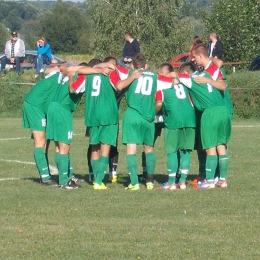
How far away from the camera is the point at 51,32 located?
91.2m

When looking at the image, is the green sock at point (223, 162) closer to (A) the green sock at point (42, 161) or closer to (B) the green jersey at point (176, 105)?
Answer: (B) the green jersey at point (176, 105)

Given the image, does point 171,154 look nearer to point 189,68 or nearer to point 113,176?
point 189,68

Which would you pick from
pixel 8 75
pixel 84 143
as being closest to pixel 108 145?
pixel 84 143

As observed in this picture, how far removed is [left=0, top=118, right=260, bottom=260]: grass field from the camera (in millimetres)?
7613

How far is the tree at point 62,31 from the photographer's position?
9156 centimetres

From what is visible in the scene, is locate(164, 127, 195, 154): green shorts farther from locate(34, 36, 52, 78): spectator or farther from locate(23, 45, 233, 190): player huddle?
locate(34, 36, 52, 78): spectator

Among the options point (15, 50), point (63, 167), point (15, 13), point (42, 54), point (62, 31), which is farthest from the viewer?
point (15, 13)

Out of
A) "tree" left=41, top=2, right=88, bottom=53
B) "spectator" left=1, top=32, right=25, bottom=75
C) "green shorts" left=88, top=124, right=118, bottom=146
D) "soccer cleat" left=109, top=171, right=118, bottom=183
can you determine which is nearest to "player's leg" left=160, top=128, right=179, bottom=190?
"green shorts" left=88, top=124, right=118, bottom=146

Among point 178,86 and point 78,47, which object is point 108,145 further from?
point 78,47

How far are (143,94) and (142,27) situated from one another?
141 feet

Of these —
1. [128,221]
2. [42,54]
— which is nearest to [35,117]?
[128,221]

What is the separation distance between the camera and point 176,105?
10992mm

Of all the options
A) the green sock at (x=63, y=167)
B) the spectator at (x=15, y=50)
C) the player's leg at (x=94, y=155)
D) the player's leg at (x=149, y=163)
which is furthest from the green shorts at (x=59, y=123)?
the spectator at (x=15, y=50)

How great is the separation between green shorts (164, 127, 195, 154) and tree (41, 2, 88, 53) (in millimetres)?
81063
